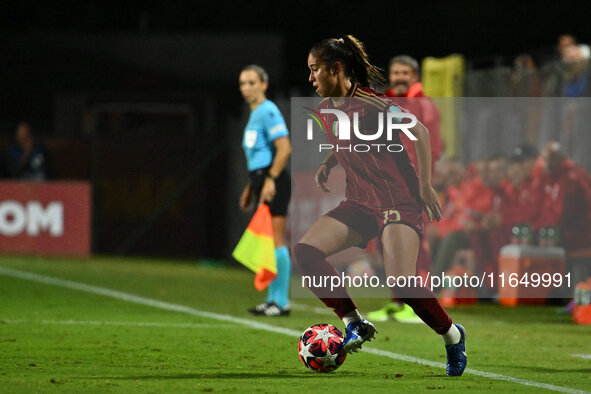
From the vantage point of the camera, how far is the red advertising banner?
2055 cm

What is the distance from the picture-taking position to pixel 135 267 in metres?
19.1

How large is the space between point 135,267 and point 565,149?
24.3 feet

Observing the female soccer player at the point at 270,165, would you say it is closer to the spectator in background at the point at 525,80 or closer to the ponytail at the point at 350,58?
the ponytail at the point at 350,58

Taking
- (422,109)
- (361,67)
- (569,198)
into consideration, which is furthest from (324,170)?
(569,198)

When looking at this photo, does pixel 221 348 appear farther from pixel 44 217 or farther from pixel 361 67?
pixel 44 217

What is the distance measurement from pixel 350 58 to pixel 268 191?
3822mm

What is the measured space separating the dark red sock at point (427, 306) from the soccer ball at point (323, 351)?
565 millimetres

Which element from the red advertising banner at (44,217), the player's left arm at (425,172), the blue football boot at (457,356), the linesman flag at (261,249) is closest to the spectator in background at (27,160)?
the red advertising banner at (44,217)

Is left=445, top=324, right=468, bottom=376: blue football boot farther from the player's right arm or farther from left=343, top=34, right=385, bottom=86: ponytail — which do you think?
left=343, top=34, right=385, bottom=86: ponytail

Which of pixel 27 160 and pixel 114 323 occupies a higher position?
pixel 27 160

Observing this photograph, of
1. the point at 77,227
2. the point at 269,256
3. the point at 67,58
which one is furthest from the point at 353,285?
the point at 67,58

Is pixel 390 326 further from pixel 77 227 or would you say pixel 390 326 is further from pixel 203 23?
pixel 203 23

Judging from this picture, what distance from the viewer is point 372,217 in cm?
755

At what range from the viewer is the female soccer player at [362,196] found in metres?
7.44
